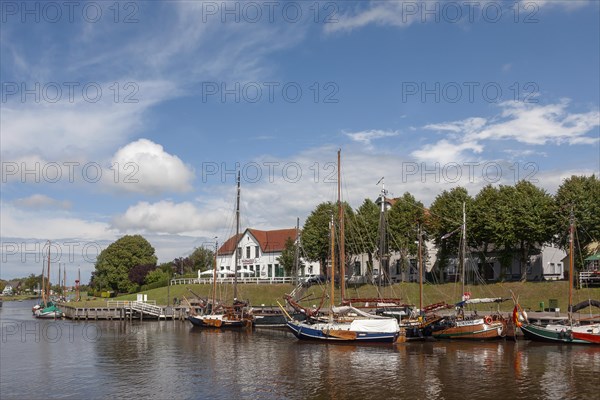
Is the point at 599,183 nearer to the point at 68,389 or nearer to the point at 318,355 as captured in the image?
the point at 318,355

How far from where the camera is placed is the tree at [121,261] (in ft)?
388

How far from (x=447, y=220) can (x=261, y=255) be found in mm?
44077

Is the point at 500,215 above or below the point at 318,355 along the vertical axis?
above

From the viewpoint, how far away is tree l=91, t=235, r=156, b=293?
118375 millimetres

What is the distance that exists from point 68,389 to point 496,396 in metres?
25.3

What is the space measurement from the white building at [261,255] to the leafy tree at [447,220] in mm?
30176

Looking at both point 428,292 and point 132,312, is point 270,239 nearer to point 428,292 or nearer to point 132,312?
point 132,312

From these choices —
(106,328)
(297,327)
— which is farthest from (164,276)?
(297,327)

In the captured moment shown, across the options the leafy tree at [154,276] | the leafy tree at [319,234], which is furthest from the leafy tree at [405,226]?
the leafy tree at [154,276]

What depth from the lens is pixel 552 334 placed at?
1921 inches

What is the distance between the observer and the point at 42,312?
299 ft

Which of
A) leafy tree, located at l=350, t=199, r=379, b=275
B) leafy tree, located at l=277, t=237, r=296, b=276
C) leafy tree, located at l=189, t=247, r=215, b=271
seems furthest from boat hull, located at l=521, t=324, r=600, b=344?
leafy tree, located at l=189, t=247, r=215, b=271

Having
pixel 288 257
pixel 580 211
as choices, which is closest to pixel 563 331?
pixel 580 211

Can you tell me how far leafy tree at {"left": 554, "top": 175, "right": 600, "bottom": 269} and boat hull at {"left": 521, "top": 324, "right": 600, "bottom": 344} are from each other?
70.3ft
